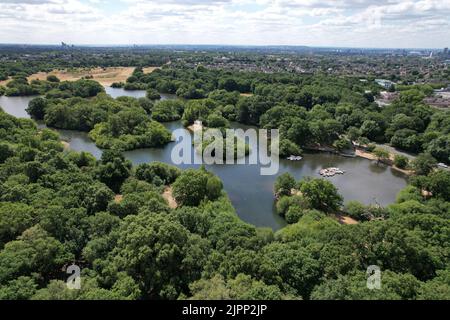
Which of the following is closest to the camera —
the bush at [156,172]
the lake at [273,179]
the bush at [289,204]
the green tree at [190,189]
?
the green tree at [190,189]

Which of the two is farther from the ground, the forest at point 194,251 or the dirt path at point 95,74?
the dirt path at point 95,74

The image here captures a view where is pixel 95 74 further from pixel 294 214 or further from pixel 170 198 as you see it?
pixel 294 214

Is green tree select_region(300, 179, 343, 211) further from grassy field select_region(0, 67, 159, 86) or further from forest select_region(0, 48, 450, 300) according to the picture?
grassy field select_region(0, 67, 159, 86)

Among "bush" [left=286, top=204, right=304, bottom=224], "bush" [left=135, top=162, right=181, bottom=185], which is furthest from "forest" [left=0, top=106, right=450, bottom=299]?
"bush" [left=135, top=162, right=181, bottom=185]

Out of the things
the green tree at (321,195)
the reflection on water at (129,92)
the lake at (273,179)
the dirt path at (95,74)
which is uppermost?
the dirt path at (95,74)

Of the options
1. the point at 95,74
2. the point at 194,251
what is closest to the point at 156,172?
the point at 194,251

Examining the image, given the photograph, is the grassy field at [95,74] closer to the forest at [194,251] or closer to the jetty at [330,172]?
the jetty at [330,172]

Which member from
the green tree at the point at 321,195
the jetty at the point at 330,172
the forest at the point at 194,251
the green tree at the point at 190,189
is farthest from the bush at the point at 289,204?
the jetty at the point at 330,172
